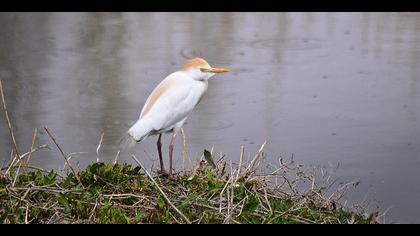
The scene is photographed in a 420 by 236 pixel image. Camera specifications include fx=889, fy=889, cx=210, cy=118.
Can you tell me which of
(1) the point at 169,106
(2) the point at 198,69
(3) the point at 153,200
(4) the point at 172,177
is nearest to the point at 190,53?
(2) the point at 198,69

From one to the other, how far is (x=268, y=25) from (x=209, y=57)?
149 cm

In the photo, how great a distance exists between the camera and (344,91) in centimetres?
729

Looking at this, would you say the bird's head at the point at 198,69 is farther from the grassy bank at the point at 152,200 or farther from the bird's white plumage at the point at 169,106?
the grassy bank at the point at 152,200

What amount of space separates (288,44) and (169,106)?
4.22m

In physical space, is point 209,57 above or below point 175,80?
below

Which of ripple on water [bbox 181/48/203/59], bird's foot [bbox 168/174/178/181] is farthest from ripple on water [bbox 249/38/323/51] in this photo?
bird's foot [bbox 168/174/178/181]

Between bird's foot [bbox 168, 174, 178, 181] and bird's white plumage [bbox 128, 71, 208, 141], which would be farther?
bird's white plumage [bbox 128, 71, 208, 141]

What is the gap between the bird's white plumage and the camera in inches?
178

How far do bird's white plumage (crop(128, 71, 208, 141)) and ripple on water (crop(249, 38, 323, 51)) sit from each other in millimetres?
3857

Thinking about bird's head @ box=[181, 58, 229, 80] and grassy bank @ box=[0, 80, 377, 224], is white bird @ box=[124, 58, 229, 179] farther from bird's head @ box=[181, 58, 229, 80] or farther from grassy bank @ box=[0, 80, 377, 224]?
grassy bank @ box=[0, 80, 377, 224]

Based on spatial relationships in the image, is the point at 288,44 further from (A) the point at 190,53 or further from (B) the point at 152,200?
(B) the point at 152,200
